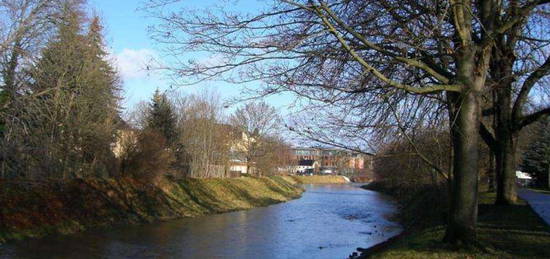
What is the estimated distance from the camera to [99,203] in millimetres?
24953

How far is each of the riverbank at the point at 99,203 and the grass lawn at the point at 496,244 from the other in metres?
14.3

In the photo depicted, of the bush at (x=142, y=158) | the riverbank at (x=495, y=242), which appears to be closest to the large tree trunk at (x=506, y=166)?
the riverbank at (x=495, y=242)

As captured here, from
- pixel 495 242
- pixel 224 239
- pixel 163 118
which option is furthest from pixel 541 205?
pixel 163 118

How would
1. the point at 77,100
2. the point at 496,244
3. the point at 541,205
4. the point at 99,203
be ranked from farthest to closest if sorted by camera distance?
the point at 77,100 < the point at 99,203 < the point at 541,205 < the point at 496,244

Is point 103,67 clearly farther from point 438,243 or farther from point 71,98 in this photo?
point 438,243

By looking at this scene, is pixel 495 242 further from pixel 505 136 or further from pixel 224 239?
pixel 224 239

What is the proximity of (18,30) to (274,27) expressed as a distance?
1367 centimetres

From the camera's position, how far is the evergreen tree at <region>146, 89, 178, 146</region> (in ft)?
129

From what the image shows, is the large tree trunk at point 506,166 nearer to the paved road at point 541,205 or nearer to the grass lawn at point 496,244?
the paved road at point 541,205

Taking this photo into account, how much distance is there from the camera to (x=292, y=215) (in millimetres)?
30844

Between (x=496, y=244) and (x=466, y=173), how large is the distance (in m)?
1.60

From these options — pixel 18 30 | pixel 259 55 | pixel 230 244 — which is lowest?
pixel 230 244

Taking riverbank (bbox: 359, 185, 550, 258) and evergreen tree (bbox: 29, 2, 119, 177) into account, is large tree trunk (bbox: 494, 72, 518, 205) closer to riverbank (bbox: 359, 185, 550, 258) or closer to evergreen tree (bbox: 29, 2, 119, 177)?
riverbank (bbox: 359, 185, 550, 258)

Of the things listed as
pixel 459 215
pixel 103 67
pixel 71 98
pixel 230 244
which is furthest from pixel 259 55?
pixel 103 67
